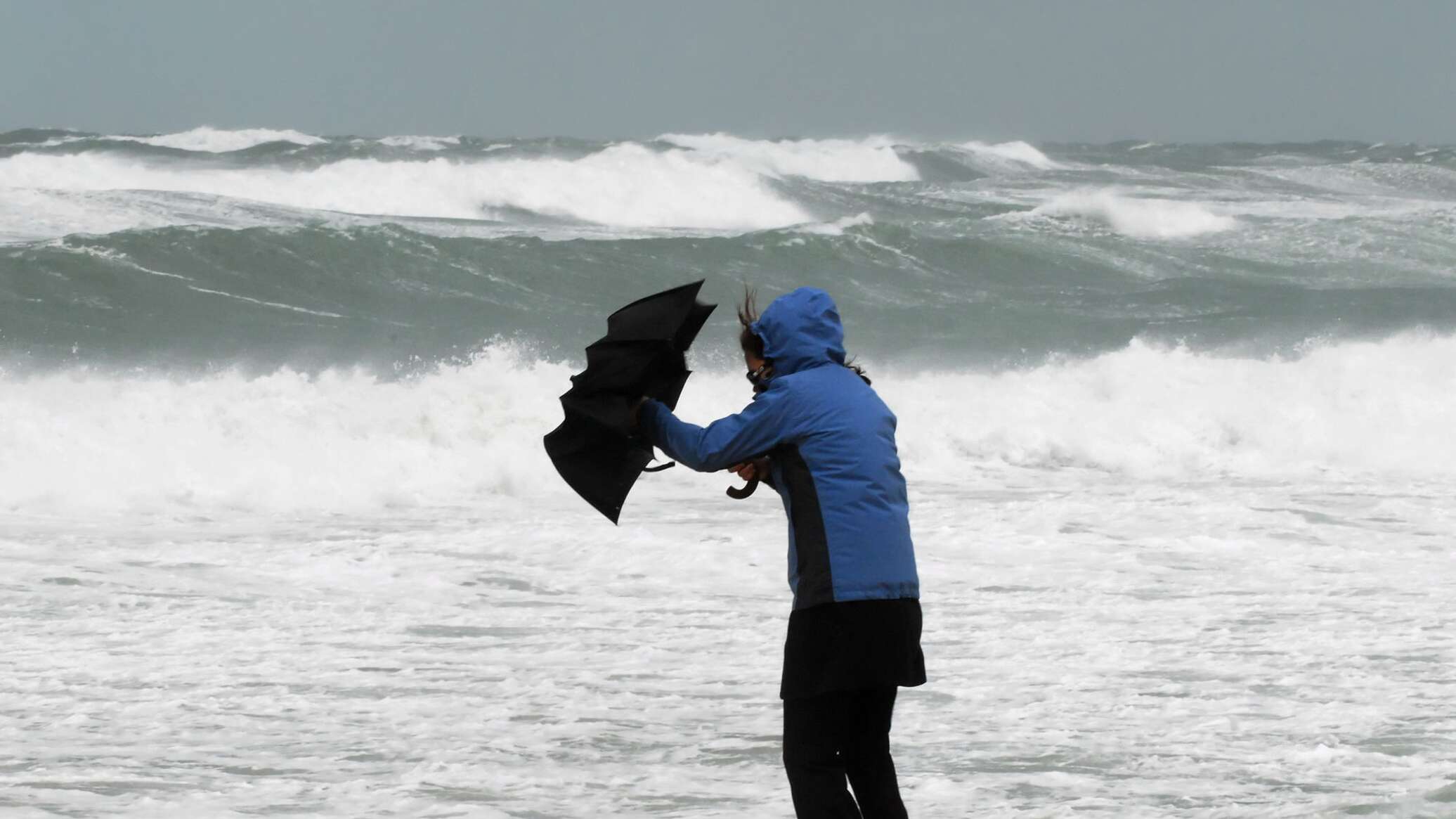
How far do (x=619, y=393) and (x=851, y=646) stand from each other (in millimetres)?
693

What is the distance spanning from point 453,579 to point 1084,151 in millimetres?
48807

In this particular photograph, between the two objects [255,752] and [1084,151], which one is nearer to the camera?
[255,752]

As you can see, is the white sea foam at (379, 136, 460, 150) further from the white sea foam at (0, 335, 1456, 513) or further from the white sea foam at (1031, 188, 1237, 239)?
the white sea foam at (0, 335, 1456, 513)

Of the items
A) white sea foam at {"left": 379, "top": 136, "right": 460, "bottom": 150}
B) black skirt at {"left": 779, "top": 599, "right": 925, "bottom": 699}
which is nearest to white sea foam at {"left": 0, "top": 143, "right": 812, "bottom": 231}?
white sea foam at {"left": 379, "top": 136, "right": 460, "bottom": 150}

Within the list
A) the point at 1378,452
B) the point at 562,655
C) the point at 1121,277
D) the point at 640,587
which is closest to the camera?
the point at 562,655

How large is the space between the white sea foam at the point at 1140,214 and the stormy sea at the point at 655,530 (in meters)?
2.61

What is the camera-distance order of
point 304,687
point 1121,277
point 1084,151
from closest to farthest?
point 304,687
point 1121,277
point 1084,151

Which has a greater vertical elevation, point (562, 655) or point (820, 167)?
point (820, 167)

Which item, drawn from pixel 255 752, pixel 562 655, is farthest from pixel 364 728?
pixel 562 655

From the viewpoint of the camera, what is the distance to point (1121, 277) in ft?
78.1

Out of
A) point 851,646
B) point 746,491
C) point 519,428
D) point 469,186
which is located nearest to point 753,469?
point 746,491

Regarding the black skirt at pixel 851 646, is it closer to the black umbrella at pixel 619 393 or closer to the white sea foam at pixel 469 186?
A: the black umbrella at pixel 619 393

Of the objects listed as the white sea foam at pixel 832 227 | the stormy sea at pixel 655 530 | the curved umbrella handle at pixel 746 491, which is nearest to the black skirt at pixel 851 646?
the curved umbrella handle at pixel 746 491

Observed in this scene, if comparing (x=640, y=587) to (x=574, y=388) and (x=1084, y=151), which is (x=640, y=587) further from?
(x=1084, y=151)
